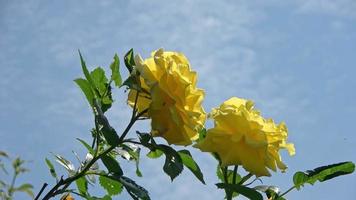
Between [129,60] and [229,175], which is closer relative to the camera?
[129,60]

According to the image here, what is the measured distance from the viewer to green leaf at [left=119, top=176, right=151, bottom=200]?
128 centimetres

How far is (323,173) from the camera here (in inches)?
59.0

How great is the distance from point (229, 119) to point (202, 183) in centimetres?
17

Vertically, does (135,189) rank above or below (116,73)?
below

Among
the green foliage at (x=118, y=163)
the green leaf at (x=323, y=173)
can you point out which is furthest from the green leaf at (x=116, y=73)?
the green leaf at (x=323, y=173)

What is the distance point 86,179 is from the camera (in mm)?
1503

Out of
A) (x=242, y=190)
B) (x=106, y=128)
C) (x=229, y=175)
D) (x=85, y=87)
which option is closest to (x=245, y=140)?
(x=242, y=190)

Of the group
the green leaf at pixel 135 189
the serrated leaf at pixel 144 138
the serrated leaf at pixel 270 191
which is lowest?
the green leaf at pixel 135 189

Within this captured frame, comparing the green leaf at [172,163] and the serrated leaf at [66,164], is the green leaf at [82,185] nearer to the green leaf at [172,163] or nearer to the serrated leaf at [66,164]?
the serrated leaf at [66,164]

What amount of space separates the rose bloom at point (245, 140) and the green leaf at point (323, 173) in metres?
0.19

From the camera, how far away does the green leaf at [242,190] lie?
130cm

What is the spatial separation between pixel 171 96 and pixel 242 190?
0.97ft

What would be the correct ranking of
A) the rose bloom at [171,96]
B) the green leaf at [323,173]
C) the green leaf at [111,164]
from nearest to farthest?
the rose bloom at [171,96], the green leaf at [111,164], the green leaf at [323,173]

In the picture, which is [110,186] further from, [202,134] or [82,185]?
[202,134]
